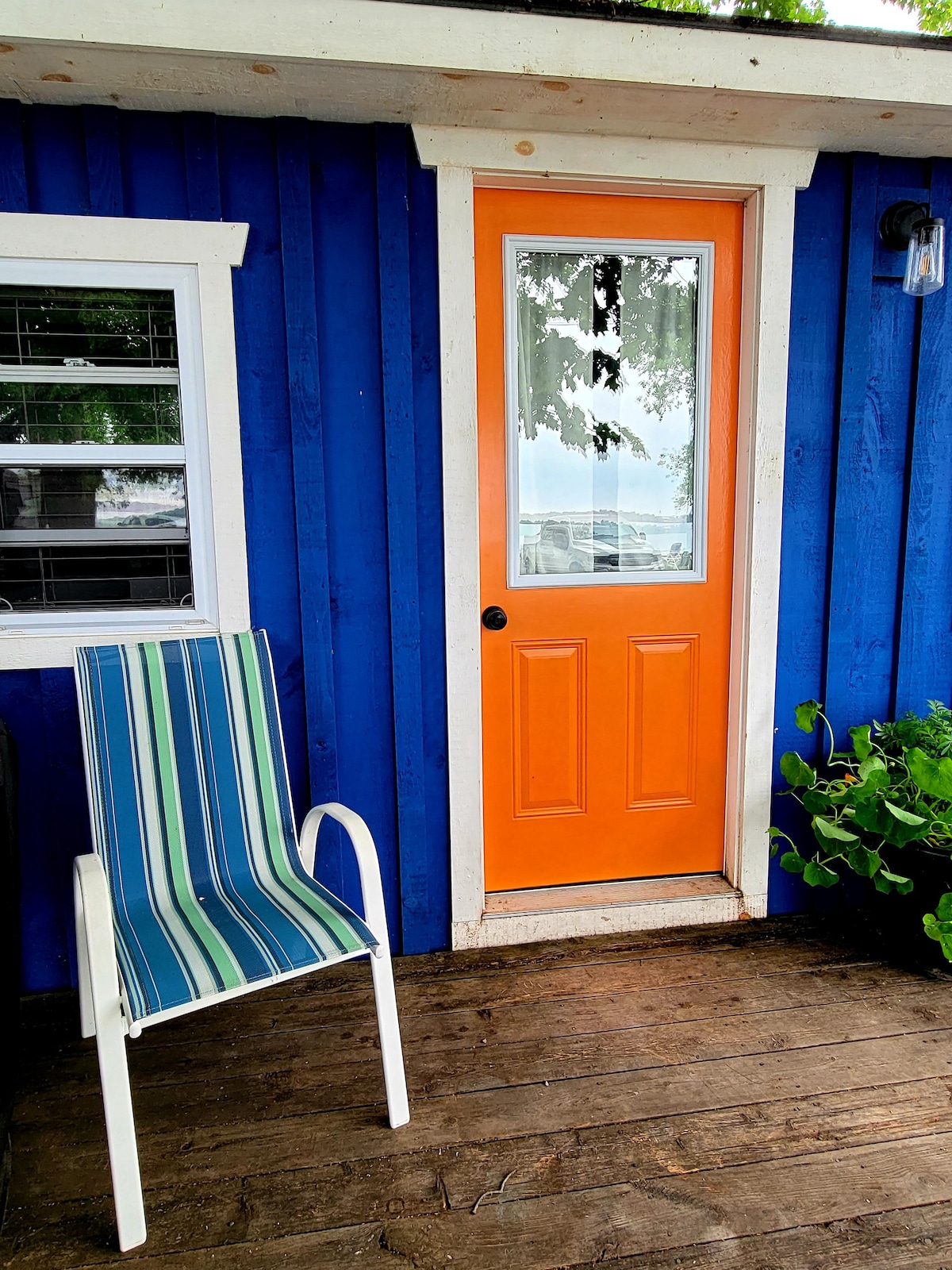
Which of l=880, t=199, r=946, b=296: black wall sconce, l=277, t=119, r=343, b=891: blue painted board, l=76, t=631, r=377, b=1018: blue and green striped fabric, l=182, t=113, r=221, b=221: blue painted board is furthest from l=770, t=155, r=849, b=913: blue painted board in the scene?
l=182, t=113, r=221, b=221: blue painted board

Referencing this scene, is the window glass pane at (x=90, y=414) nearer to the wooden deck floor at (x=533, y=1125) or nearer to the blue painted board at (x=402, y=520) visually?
the blue painted board at (x=402, y=520)

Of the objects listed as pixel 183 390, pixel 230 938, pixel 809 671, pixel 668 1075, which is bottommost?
pixel 668 1075

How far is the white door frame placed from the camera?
2.16 metres

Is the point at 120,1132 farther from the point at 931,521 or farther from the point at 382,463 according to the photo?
the point at 931,521

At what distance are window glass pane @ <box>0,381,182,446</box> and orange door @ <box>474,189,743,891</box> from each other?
919 mm

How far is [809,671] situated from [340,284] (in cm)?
191

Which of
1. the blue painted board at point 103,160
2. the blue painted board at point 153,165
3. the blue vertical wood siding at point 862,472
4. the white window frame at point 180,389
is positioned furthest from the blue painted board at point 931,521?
the blue painted board at point 103,160

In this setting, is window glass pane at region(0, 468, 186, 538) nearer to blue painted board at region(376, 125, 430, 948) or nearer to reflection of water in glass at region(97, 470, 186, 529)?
reflection of water in glass at region(97, 470, 186, 529)

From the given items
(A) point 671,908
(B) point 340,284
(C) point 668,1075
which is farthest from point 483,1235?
(B) point 340,284

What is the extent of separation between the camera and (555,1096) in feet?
5.90

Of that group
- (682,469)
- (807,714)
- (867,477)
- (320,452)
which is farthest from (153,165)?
(807,714)

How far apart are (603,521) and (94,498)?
1.52 metres

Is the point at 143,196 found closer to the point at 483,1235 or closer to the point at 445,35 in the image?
the point at 445,35

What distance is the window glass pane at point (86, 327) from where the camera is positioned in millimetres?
2057
